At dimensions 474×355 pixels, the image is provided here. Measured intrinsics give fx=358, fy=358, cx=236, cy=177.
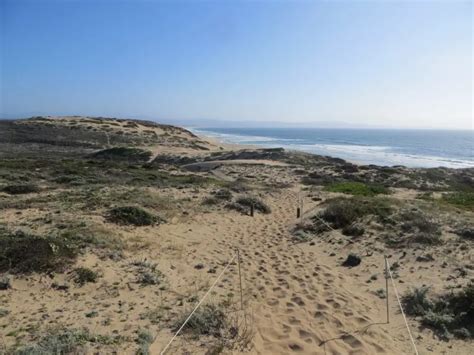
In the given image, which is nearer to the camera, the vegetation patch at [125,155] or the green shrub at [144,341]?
the green shrub at [144,341]

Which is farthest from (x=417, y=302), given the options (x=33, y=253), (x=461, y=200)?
(x=461, y=200)

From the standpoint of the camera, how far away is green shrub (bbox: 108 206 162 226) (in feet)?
39.3

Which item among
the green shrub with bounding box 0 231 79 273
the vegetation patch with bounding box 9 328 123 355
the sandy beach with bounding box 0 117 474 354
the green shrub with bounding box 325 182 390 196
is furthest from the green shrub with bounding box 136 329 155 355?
the green shrub with bounding box 325 182 390 196

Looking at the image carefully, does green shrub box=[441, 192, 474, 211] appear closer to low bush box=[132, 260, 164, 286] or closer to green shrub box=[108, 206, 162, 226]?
green shrub box=[108, 206, 162, 226]

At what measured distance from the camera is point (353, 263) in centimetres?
939

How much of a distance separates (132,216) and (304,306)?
724 cm

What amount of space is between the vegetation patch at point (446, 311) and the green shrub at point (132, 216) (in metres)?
8.23

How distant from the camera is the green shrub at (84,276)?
751cm

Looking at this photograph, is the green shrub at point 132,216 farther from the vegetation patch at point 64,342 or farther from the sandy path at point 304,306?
the vegetation patch at point 64,342

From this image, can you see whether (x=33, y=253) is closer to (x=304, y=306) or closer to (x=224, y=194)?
(x=304, y=306)

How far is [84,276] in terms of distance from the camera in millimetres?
7578

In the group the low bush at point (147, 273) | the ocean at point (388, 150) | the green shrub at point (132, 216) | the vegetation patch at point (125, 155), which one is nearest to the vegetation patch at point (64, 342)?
the low bush at point (147, 273)

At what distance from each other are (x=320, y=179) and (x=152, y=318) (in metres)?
22.2

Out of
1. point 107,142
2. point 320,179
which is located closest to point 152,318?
point 320,179
